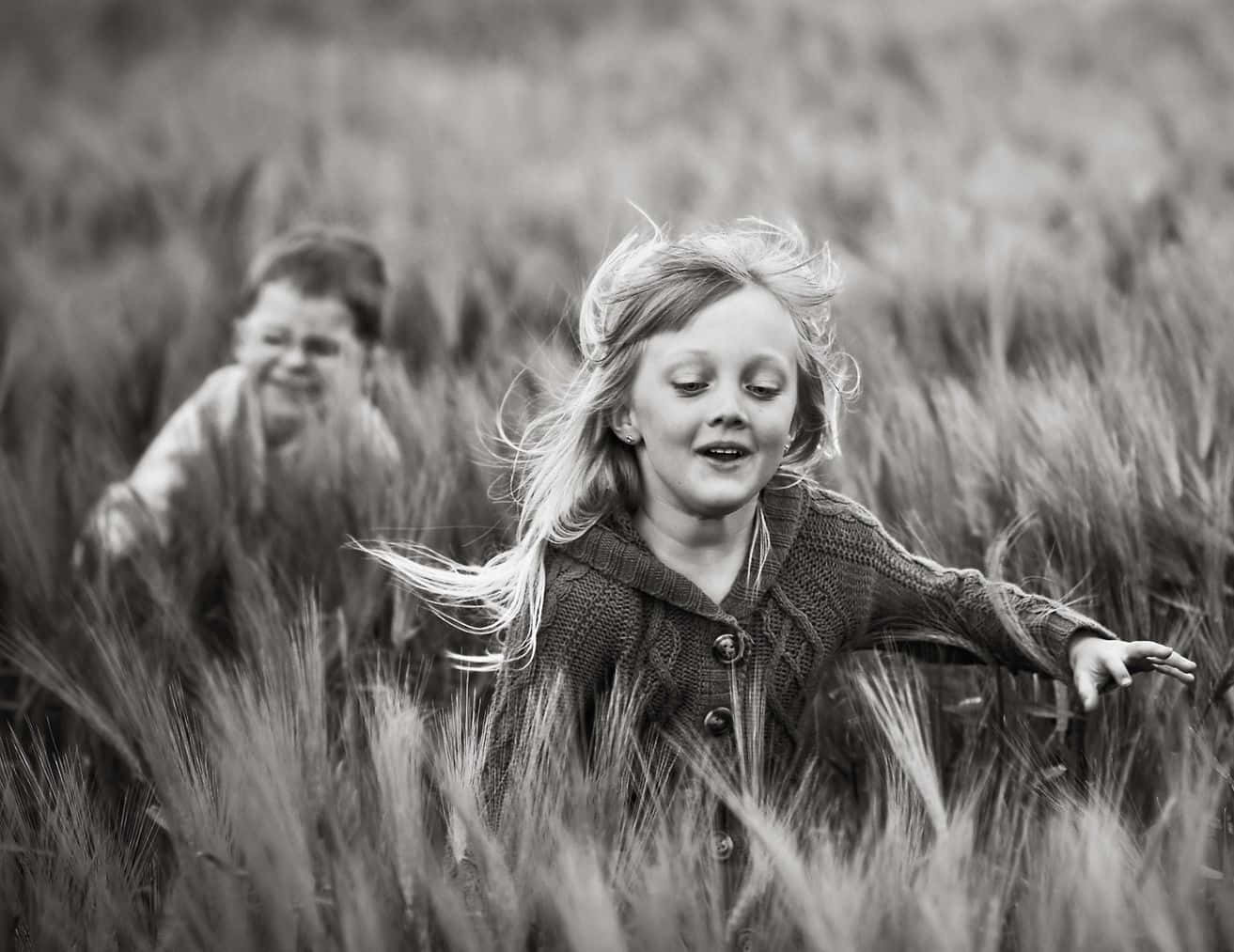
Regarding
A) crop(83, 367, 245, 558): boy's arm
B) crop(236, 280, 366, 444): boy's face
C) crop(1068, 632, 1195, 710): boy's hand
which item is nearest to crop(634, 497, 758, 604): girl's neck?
crop(1068, 632, 1195, 710): boy's hand

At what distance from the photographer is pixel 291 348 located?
2.72 m

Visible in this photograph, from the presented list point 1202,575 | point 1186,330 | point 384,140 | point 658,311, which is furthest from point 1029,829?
point 384,140

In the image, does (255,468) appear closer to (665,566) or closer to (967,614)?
(665,566)

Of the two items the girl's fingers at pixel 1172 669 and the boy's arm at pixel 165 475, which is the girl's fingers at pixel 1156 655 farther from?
the boy's arm at pixel 165 475

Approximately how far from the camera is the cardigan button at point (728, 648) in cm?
144

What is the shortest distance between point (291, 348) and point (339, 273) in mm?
177

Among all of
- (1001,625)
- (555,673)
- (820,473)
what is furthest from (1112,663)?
(820,473)

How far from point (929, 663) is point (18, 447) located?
171cm

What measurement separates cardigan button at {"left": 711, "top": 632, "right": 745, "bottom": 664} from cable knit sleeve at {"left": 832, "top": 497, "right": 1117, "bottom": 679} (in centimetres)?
15

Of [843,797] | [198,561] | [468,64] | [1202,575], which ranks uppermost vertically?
[468,64]

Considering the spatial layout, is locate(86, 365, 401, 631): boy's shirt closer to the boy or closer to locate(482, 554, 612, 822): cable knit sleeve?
the boy

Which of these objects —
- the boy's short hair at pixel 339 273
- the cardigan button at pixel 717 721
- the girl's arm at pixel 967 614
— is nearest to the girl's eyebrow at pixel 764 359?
the girl's arm at pixel 967 614

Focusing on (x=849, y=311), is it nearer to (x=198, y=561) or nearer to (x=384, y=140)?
(x=198, y=561)

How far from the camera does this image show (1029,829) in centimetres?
135
